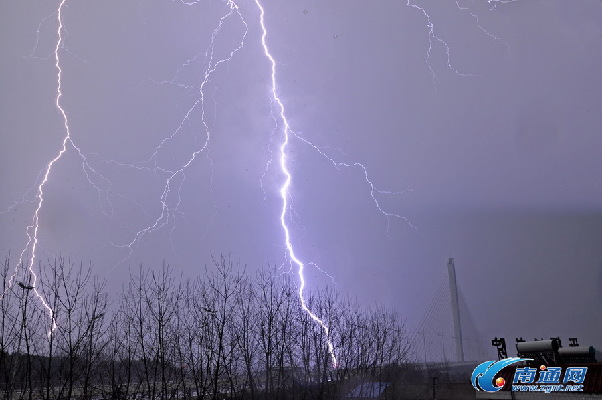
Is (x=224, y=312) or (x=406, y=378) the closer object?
(x=224, y=312)

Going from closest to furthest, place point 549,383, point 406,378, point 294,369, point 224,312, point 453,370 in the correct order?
point 549,383, point 224,312, point 294,369, point 406,378, point 453,370

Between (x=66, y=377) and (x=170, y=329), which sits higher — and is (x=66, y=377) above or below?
below

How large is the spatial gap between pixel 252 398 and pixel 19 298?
22.6 feet

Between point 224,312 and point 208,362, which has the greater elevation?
point 224,312

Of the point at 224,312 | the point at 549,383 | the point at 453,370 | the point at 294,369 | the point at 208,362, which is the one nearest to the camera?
the point at 549,383

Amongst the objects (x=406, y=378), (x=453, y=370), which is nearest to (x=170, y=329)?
(x=406, y=378)

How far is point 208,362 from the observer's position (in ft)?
50.3

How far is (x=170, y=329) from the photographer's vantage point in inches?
638

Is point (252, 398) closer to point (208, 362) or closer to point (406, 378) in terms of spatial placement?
point (208, 362)

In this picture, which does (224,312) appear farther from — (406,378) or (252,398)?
(406,378)

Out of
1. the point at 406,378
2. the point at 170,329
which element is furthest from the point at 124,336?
the point at 406,378

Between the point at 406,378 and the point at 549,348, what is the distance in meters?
18.2

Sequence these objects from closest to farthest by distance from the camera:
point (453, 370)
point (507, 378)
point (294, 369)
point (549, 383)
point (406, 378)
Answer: point (549, 383), point (507, 378), point (294, 369), point (406, 378), point (453, 370)

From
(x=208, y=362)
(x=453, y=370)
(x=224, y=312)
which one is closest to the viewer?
(x=208, y=362)
